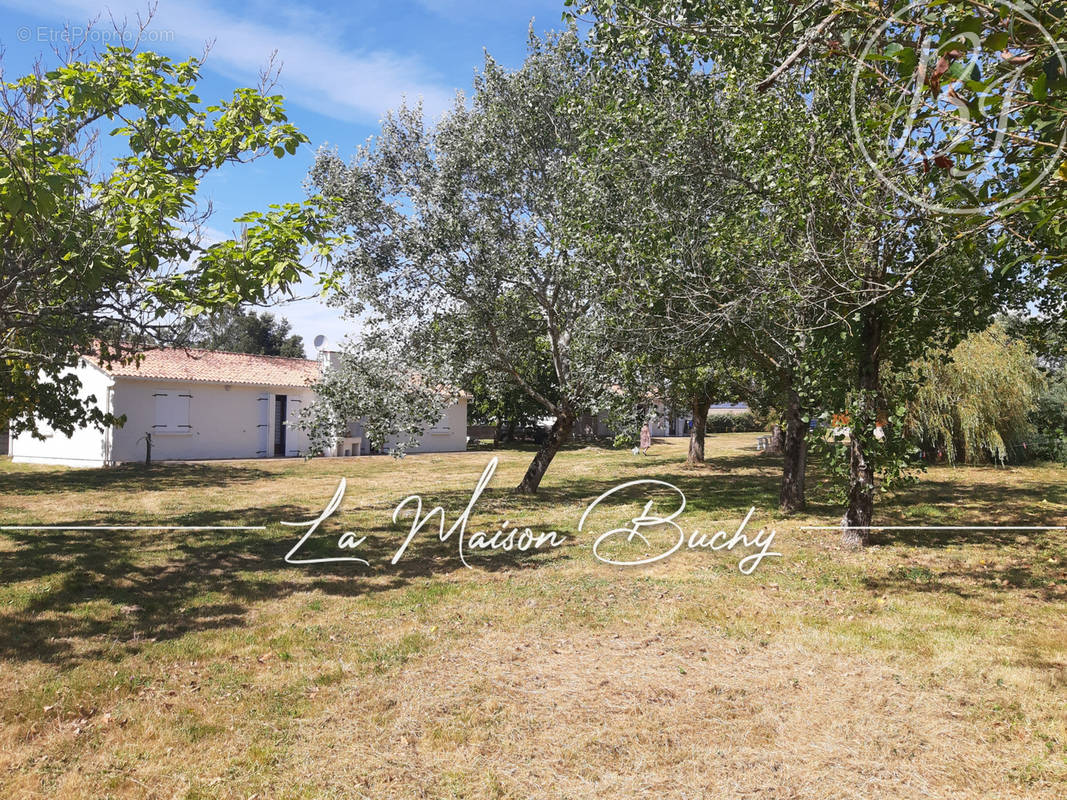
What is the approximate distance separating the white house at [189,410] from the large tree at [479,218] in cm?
942

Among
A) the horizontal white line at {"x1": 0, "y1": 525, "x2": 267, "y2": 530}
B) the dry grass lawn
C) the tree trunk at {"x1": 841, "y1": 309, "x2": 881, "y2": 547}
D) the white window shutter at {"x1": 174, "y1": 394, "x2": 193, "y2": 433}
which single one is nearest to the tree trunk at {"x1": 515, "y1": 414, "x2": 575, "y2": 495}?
the dry grass lawn

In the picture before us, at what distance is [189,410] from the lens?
25.6 metres

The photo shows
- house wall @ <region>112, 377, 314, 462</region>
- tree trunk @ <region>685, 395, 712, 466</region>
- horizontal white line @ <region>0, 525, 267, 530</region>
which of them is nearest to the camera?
horizontal white line @ <region>0, 525, 267, 530</region>

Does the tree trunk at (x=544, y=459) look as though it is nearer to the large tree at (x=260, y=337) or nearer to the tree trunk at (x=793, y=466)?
the tree trunk at (x=793, y=466)

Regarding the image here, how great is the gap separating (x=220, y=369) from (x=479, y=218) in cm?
1817

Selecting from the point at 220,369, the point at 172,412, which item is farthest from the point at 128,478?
the point at 220,369

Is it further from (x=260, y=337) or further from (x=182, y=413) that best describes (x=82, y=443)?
(x=260, y=337)

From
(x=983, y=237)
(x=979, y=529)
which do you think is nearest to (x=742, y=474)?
(x=979, y=529)

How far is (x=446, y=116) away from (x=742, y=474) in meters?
13.9

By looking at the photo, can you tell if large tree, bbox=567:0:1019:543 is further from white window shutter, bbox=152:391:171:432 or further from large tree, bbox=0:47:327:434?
white window shutter, bbox=152:391:171:432

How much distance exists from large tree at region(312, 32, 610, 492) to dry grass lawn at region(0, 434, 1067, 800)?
15.4 feet

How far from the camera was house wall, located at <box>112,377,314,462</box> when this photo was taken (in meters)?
24.0

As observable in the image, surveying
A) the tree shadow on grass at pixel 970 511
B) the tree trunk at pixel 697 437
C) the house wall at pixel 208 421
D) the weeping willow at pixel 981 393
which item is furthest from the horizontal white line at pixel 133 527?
the weeping willow at pixel 981 393

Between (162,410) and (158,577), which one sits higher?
(162,410)
